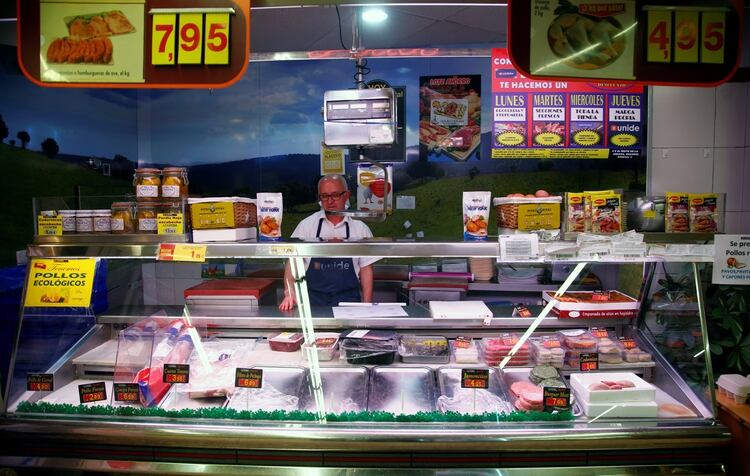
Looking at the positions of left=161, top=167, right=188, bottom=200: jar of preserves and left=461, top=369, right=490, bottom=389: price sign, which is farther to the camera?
left=161, top=167, right=188, bottom=200: jar of preserves

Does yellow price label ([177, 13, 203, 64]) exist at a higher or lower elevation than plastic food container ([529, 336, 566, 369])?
higher

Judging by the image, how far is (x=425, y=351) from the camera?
2936mm

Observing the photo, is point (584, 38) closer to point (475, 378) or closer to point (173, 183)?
point (475, 378)

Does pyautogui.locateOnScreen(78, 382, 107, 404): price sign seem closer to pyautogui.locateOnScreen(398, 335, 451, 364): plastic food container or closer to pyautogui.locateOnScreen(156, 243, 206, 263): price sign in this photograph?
pyautogui.locateOnScreen(156, 243, 206, 263): price sign

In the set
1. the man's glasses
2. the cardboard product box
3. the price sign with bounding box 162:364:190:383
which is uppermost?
the cardboard product box

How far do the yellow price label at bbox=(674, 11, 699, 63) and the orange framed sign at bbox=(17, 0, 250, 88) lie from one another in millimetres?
1966

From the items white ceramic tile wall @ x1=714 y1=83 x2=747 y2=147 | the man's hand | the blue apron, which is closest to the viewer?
the man's hand

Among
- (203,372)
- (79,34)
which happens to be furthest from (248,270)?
(79,34)

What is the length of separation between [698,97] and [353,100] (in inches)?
127

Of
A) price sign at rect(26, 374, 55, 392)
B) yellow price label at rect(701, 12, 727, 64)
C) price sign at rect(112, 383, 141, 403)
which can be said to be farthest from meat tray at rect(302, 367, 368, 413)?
yellow price label at rect(701, 12, 727, 64)

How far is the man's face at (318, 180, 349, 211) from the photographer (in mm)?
4852

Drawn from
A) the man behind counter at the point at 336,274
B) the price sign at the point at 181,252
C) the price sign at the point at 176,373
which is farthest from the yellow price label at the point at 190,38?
the man behind counter at the point at 336,274

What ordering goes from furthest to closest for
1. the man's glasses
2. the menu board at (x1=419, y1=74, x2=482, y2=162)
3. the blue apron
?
the menu board at (x1=419, y1=74, x2=482, y2=162), the man's glasses, the blue apron

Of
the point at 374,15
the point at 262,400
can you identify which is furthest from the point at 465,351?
the point at 374,15
